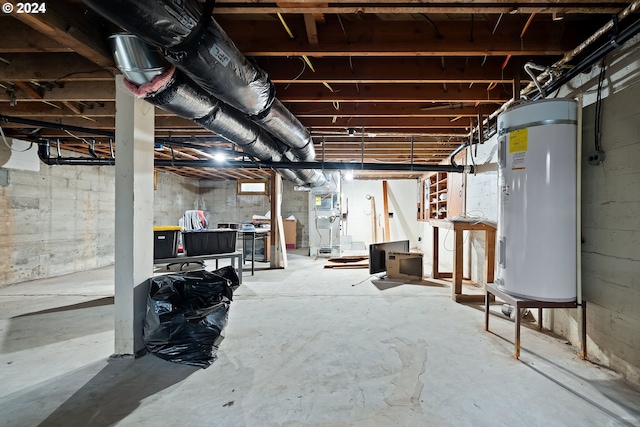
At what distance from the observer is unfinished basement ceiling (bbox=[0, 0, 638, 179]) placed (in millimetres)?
1562

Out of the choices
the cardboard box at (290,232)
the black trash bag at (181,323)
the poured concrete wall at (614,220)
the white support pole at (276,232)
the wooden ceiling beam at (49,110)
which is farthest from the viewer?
the cardboard box at (290,232)

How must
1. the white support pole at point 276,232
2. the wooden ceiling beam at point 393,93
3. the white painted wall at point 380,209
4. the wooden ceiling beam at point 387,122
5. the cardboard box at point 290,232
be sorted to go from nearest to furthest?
the wooden ceiling beam at point 393,93, the wooden ceiling beam at point 387,122, the white support pole at point 276,232, the cardboard box at point 290,232, the white painted wall at point 380,209

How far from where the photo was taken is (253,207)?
843cm

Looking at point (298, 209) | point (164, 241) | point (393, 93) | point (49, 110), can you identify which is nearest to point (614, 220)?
point (393, 93)

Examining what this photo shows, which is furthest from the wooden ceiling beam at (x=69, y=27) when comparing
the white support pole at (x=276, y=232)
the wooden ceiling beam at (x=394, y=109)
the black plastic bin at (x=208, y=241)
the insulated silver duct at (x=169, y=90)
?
the white support pole at (x=276, y=232)

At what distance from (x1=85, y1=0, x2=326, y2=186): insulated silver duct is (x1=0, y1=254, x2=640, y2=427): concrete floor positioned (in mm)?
1758

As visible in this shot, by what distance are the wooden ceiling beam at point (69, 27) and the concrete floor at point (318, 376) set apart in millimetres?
2049

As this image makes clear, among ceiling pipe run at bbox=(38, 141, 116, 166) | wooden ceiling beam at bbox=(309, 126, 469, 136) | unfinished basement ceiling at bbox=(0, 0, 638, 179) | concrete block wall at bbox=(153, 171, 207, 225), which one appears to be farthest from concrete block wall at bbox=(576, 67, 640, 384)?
concrete block wall at bbox=(153, 171, 207, 225)

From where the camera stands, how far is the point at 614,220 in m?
1.80

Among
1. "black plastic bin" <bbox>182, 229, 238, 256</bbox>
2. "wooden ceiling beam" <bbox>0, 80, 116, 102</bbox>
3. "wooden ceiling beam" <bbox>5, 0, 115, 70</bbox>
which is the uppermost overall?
"wooden ceiling beam" <bbox>0, 80, 116, 102</bbox>

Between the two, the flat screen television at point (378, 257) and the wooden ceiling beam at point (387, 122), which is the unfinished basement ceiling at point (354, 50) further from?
the flat screen television at point (378, 257)

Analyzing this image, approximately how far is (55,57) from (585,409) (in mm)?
4343

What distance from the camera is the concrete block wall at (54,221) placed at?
13.0ft

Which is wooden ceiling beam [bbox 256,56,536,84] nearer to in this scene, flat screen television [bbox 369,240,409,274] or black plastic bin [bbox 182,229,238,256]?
black plastic bin [bbox 182,229,238,256]
